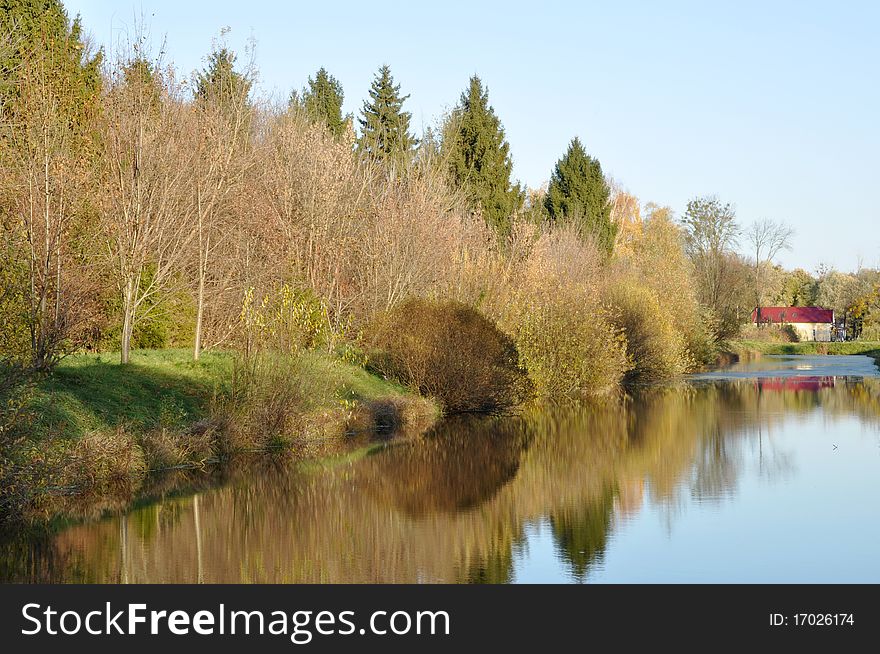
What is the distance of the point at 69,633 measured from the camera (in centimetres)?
960

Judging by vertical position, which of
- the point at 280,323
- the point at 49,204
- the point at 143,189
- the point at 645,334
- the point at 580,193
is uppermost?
the point at 580,193

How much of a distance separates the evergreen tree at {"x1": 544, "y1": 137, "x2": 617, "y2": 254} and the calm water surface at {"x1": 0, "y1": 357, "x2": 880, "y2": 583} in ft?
102

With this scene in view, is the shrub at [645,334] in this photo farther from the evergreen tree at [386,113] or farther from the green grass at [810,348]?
the green grass at [810,348]

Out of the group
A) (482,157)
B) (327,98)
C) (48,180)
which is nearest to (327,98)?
(327,98)

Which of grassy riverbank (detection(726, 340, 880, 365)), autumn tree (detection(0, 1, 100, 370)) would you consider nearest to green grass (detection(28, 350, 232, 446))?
autumn tree (detection(0, 1, 100, 370))

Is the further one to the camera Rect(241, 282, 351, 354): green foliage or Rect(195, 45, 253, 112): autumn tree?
Rect(195, 45, 253, 112): autumn tree

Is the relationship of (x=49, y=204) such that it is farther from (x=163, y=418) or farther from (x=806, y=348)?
(x=806, y=348)

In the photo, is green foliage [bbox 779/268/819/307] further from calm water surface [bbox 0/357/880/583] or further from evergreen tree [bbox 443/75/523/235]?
calm water surface [bbox 0/357/880/583]

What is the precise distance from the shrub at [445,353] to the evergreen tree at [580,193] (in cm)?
2707

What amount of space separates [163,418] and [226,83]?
1591cm

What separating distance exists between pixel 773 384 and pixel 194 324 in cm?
2579

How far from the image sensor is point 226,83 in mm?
33125

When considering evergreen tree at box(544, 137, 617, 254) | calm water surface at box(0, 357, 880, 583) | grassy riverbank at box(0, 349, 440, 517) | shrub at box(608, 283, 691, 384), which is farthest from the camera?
evergreen tree at box(544, 137, 617, 254)

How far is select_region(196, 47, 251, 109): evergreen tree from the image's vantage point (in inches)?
1207
